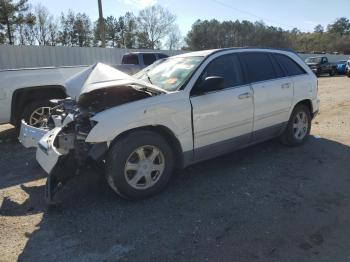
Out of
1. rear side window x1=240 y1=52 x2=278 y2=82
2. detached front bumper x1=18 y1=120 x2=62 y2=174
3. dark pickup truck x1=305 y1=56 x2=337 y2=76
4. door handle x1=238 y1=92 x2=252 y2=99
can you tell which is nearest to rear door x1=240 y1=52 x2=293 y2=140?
rear side window x1=240 y1=52 x2=278 y2=82

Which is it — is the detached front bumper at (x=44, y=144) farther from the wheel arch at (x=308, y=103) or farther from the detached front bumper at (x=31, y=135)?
the wheel arch at (x=308, y=103)

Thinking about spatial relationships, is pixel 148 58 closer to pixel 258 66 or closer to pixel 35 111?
pixel 35 111

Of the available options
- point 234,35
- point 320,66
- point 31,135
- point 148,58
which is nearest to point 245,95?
point 31,135

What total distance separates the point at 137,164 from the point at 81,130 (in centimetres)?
76

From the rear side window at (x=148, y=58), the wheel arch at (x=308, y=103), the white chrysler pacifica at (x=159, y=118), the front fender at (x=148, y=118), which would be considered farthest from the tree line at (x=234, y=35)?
the front fender at (x=148, y=118)

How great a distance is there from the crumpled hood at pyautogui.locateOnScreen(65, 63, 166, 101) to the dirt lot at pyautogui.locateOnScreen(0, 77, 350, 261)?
1301mm

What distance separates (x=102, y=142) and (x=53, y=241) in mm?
1121

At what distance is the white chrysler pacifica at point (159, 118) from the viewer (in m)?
4.10

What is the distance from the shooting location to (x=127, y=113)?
4.07 m

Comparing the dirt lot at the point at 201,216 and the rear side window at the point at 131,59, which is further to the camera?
the rear side window at the point at 131,59

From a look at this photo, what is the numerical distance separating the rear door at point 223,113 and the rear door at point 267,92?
0.18 meters

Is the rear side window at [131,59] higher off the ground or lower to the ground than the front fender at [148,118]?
higher

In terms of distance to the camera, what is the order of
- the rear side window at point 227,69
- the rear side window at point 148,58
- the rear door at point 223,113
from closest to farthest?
1. the rear door at point 223,113
2. the rear side window at point 227,69
3. the rear side window at point 148,58

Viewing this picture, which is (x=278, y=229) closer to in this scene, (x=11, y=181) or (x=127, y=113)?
(x=127, y=113)
